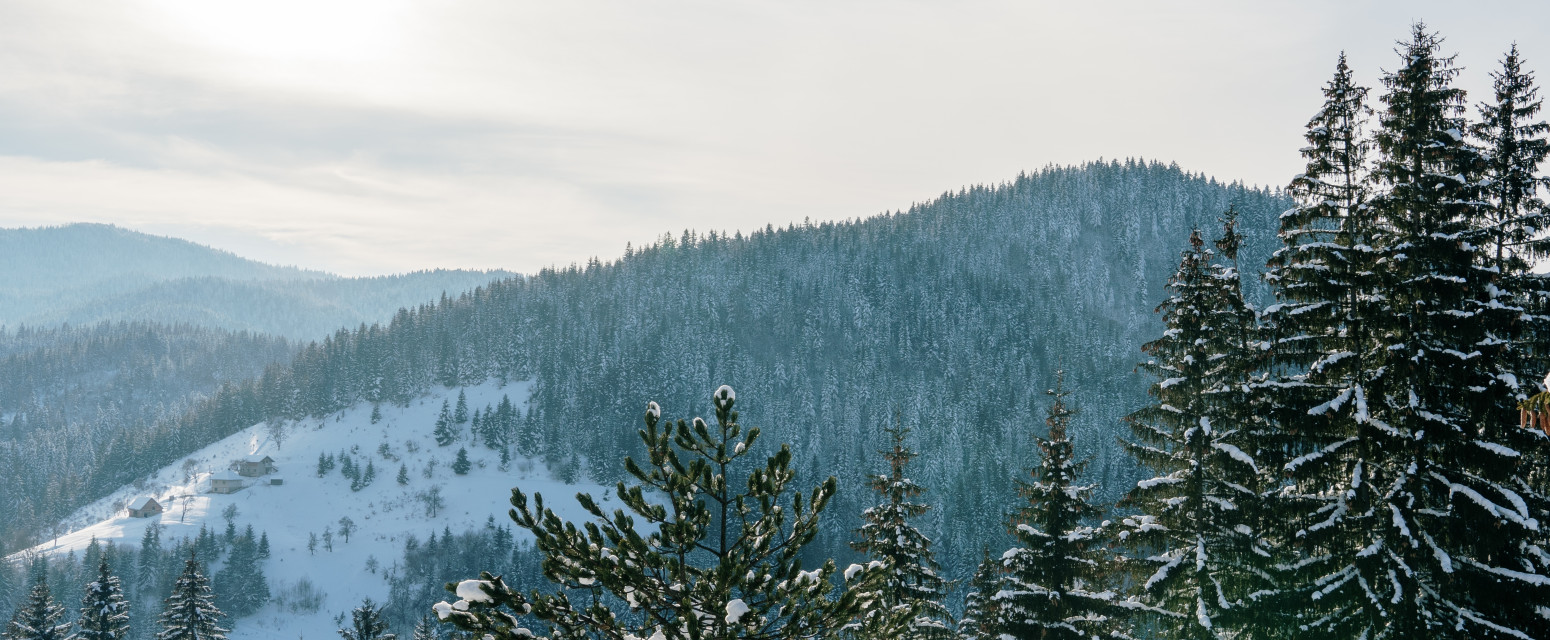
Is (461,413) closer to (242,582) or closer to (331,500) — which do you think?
(331,500)

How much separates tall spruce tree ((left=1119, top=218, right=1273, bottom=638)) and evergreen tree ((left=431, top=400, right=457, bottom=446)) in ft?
533

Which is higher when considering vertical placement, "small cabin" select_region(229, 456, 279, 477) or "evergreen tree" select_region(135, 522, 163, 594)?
"small cabin" select_region(229, 456, 279, 477)

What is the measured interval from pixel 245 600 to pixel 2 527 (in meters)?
104

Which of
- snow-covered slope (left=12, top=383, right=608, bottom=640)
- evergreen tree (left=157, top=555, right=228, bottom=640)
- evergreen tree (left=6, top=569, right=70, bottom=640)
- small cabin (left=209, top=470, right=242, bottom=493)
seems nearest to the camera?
evergreen tree (left=6, top=569, right=70, bottom=640)

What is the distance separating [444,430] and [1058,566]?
162038mm

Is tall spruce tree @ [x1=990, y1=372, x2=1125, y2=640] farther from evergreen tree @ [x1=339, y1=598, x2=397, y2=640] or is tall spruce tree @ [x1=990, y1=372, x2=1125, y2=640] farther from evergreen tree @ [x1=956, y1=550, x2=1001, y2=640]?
evergreen tree @ [x1=339, y1=598, x2=397, y2=640]

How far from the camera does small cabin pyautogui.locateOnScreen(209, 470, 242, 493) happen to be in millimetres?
149250

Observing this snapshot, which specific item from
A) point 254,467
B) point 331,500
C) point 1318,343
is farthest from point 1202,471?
point 254,467

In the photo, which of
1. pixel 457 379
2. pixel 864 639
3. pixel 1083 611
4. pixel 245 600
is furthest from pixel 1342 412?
pixel 457 379

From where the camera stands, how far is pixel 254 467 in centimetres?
15400

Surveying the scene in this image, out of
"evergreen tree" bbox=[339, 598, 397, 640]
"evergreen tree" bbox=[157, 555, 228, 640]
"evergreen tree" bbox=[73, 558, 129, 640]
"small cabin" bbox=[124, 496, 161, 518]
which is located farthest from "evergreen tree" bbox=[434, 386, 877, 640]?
"small cabin" bbox=[124, 496, 161, 518]

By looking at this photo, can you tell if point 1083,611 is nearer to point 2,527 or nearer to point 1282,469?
point 1282,469

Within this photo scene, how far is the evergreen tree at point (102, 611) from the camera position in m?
33.3

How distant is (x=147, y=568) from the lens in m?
120
